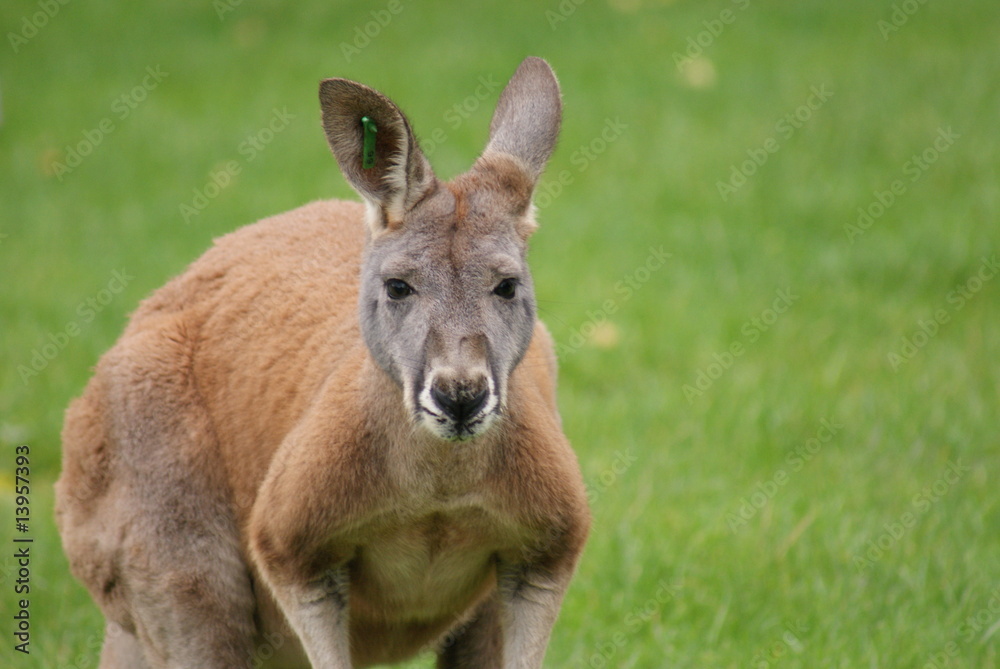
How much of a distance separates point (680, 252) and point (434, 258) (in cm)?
509

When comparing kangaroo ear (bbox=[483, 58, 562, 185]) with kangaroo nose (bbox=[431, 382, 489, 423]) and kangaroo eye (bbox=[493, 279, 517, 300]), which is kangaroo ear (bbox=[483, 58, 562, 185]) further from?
kangaroo nose (bbox=[431, 382, 489, 423])

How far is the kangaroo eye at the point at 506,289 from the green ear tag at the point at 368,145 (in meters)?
0.52

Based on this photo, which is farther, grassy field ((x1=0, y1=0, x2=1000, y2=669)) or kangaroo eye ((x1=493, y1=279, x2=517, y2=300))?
grassy field ((x1=0, y1=0, x2=1000, y2=669))

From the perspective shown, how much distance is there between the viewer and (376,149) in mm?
3672

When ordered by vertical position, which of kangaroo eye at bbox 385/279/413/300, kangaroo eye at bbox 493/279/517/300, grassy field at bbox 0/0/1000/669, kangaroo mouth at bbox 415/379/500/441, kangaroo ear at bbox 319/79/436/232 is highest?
kangaroo ear at bbox 319/79/436/232

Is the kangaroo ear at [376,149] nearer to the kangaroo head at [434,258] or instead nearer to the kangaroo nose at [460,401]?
the kangaroo head at [434,258]

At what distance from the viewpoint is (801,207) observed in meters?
8.88

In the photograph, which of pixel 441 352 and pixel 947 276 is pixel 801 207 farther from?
pixel 441 352

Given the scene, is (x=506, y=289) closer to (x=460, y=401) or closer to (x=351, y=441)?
(x=460, y=401)

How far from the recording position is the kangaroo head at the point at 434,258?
3.38 m

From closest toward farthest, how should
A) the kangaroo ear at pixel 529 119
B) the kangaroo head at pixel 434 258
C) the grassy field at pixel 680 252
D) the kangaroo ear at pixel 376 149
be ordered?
1. the kangaroo head at pixel 434 258
2. the kangaroo ear at pixel 376 149
3. the kangaroo ear at pixel 529 119
4. the grassy field at pixel 680 252

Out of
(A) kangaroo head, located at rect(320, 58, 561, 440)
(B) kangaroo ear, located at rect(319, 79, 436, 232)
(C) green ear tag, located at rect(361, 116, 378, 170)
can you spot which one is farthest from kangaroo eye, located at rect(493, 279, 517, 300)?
(C) green ear tag, located at rect(361, 116, 378, 170)

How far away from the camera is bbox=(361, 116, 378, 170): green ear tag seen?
3590mm

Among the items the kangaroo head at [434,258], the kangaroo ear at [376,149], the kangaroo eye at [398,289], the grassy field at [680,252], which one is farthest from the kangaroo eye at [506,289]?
the grassy field at [680,252]
